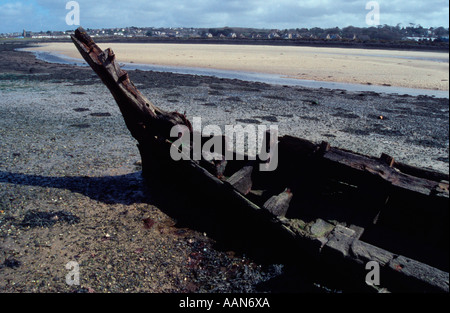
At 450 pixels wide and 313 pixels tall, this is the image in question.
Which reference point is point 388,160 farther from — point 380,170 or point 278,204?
point 278,204

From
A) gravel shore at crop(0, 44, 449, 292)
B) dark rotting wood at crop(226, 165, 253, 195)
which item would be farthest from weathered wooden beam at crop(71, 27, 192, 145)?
dark rotting wood at crop(226, 165, 253, 195)

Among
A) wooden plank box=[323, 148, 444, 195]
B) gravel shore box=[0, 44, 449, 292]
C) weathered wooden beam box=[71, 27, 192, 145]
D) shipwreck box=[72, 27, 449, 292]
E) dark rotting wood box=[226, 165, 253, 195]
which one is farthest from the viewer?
weathered wooden beam box=[71, 27, 192, 145]

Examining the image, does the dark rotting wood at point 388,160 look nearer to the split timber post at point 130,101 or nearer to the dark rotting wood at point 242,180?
the dark rotting wood at point 242,180

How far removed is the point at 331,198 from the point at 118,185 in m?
3.99

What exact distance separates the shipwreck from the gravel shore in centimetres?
68

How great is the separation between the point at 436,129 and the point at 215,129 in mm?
7936

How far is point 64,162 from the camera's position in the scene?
7.36 meters

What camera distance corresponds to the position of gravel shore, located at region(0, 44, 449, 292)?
12.8 feet

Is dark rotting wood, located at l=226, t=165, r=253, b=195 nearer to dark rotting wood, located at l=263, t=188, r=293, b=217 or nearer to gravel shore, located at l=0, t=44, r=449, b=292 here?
dark rotting wood, located at l=263, t=188, r=293, b=217

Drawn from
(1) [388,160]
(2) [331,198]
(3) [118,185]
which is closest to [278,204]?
(2) [331,198]

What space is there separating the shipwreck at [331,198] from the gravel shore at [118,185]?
68cm

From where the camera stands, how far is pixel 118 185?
6.38 metres
